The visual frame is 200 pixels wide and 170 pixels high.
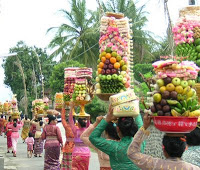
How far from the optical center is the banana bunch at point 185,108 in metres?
4.20

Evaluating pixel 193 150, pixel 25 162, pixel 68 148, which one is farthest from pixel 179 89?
pixel 25 162

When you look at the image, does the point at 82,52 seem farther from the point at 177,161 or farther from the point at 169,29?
the point at 177,161

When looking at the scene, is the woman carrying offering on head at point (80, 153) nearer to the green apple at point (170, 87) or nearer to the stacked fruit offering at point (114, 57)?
the stacked fruit offering at point (114, 57)

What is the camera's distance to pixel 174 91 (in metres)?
4.27

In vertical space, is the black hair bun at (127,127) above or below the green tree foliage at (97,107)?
above

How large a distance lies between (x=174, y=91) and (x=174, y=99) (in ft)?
0.24

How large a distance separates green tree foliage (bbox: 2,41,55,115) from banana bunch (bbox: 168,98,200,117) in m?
45.5

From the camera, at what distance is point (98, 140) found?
5.20 m

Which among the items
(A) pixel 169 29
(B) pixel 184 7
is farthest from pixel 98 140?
(A) pixel 169 29

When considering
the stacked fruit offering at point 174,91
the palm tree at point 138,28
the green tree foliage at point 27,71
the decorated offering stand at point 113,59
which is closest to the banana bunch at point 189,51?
the decorated offering stand at point 113,59

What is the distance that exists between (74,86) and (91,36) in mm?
23916

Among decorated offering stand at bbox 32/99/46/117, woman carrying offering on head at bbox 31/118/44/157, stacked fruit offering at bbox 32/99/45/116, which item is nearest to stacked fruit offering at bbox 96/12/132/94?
woman carrying offering on head at bbox 31/118/44/157

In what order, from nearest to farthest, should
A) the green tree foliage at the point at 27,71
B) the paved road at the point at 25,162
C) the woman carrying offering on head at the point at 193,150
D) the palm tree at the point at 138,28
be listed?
1. the woman carrying offering on head at the point at 193,150
2. the paved road at the point at 25,162
3. the palm tree at the point at 138,28
4. the green tree foliage at the point at 27,71

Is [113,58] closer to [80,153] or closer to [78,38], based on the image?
[80,153]
